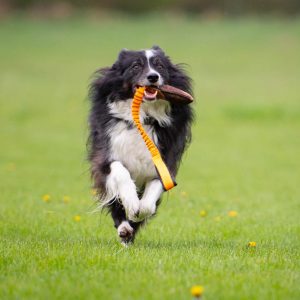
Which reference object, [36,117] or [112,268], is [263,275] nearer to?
[112,268]

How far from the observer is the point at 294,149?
21609 millimetres

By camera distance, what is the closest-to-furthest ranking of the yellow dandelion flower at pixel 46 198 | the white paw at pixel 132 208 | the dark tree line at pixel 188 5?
the white paw at pixel 132 208 → the yellow dandelion flower at pixel 46 198 → the dark tree line at pixel 188 5

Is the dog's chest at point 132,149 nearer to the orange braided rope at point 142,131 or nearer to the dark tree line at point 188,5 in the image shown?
the orange braided rope at point 142,131

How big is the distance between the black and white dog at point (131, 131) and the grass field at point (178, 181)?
0.60 meters

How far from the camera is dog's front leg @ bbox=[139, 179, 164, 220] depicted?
7676 mm

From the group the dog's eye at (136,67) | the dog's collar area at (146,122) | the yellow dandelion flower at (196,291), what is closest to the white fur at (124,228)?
the dog's collar area at (146,122)

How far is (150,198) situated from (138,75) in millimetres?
1413

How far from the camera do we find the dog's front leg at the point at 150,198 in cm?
768

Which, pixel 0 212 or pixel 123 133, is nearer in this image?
pixel 123 133

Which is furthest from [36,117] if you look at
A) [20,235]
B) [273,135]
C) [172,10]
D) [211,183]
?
[172,10]

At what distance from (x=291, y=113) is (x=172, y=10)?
3115 centimetres

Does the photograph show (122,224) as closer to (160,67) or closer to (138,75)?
(138,75)

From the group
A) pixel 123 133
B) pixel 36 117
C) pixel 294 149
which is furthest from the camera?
pixel 36 117

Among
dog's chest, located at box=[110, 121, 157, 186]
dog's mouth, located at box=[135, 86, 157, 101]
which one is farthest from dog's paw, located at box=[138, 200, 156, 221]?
dog's mouth, located at box=[135, 86, 157, 101]
